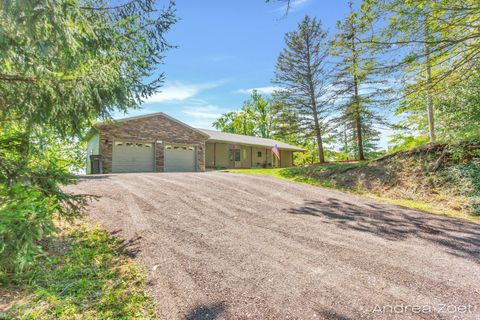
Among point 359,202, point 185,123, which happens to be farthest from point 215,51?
point 359,202

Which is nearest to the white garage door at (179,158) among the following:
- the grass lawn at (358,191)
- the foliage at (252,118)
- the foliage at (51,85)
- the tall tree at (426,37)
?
the grass lawn at (358,191)

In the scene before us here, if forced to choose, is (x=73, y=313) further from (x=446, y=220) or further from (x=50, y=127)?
(x=446, y=220)

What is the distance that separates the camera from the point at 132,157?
14336 millimetres

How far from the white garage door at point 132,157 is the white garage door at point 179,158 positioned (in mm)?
1072

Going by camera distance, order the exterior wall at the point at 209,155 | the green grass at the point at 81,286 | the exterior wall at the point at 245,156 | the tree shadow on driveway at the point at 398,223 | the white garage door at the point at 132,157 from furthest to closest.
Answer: the exterior wall at the point at 245,156 → the exterior wall at the point at 209,155 → the white garage door at the point at 132,157 → the tree shadow on driveway at the point at 398,223 → the green grass at the point at 81,286

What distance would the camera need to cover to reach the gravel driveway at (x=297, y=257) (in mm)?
2293

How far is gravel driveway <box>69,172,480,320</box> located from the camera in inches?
90.3

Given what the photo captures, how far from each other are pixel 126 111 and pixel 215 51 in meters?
7.45

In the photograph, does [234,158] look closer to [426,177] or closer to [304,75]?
[304,75]

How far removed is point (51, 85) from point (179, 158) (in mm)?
12967

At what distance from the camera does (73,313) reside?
221cm

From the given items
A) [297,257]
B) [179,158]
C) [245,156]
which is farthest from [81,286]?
[245,156]

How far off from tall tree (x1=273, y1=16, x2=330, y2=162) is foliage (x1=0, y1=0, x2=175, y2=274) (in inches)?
475

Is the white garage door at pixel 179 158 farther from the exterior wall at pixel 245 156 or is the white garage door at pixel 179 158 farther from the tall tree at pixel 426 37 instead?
the tall tree at pixel 426 37
